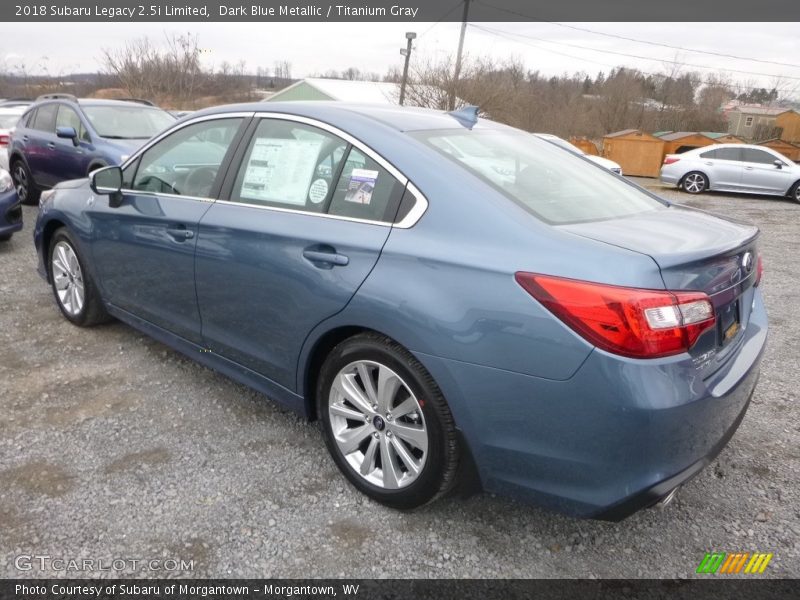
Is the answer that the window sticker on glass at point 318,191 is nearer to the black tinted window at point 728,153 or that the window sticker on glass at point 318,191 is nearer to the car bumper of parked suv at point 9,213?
the car bumper of parked suv at point 9,213

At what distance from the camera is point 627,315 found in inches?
69.9

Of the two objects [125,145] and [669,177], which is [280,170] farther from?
[669,177]

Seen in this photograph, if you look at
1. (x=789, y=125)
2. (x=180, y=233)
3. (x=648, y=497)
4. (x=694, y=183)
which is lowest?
(x=648, y=497)

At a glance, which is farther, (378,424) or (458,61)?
(458,61)

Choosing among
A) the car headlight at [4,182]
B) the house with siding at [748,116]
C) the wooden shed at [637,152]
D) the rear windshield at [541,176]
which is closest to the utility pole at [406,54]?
the wooden shed at [637,152]

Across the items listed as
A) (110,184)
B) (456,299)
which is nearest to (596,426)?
(456,299)

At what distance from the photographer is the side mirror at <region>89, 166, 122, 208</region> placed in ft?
11.7

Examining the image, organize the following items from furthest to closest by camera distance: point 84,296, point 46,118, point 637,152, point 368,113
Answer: point 637,152 → point 46,118 → point 84,296 → point 368,113

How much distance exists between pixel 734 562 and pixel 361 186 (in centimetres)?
207

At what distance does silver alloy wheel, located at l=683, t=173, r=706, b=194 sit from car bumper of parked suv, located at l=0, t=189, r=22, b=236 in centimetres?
1632

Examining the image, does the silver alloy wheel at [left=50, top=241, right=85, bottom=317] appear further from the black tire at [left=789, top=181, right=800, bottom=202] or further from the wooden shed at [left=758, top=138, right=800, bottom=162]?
the wooden shed at [left=758, top=138, right=800, bottom=162]

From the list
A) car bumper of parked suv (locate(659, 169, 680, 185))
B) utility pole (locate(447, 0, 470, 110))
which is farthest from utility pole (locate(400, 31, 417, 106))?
car bumper of parked suv (locate(659, 169, 680, 185))

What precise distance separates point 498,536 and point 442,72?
25658 millimetres
